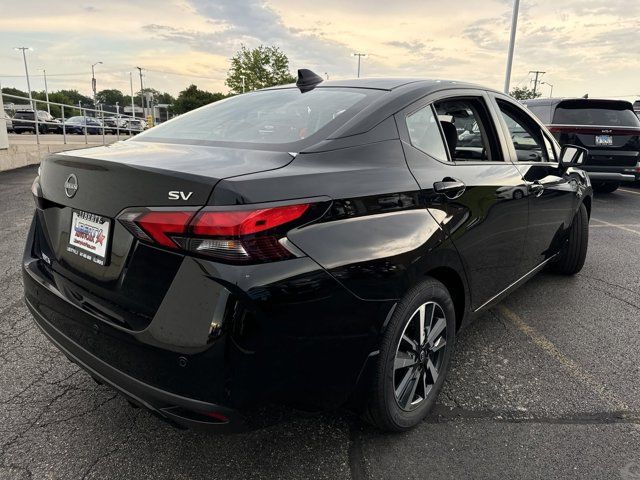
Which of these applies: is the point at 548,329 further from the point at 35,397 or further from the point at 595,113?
the point at 595,113

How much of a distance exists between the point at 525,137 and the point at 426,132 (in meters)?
1.65

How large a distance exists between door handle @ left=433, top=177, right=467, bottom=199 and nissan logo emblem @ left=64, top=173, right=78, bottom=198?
5.12 feet

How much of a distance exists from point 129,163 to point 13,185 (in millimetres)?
8495

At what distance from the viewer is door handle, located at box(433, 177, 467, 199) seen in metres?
2.30

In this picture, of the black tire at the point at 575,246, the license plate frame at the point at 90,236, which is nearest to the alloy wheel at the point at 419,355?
the license plate frame at the point at 90,236

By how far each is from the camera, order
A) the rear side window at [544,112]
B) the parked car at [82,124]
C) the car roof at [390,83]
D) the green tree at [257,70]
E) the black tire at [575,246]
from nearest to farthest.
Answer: the car roof at [390,83] → the black tire at [575,246] → the rear side window at [544,112] → the parked car at [82,124] → the green tree at [257,70]

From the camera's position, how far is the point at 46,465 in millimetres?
2039

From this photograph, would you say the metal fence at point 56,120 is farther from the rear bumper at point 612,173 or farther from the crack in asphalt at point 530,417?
the rear bumper at point 612,173

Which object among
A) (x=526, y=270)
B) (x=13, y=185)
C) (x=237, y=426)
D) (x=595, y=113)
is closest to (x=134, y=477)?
(x=237, y=426)

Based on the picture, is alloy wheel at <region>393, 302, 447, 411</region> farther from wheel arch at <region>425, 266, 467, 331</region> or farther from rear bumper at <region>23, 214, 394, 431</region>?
rear bumper at <region>23, 214, 394, 431</region>

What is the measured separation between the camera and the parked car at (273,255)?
1.61 m

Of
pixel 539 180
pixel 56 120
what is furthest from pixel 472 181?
pixel 56 120

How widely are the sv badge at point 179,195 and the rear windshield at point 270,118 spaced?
2.08ft

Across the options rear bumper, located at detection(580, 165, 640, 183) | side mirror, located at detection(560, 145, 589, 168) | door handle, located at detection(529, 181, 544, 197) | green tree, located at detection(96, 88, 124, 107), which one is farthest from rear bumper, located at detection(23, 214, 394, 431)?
green tree, located at detection(96, 88, 124, 107)
